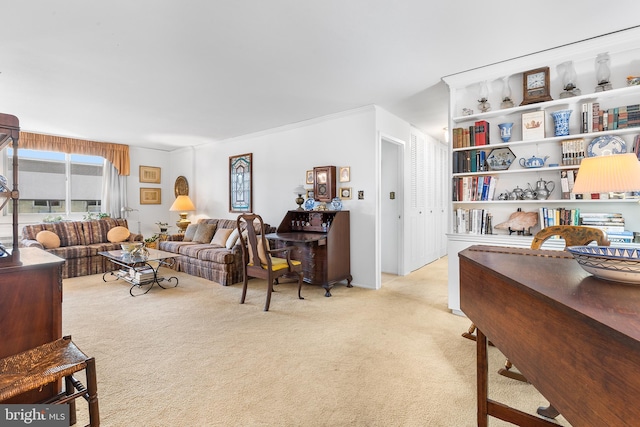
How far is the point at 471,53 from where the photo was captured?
8.79 ft

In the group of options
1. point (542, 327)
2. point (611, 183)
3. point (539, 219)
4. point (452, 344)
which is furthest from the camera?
point (539, 219)

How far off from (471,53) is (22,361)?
11.7 feet

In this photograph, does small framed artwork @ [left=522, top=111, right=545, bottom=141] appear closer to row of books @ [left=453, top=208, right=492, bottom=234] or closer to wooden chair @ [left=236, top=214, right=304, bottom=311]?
row of books @ [left=453, top=208, right=492, bottom=234]

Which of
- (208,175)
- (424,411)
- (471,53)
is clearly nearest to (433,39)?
(471,53)

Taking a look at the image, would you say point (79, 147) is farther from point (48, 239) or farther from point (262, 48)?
point (262, 48)

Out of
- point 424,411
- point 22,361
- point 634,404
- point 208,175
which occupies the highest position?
point 208,175

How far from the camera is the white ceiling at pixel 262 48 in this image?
207 centimetres

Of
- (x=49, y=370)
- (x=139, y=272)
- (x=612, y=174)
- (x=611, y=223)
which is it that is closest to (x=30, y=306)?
(x=49, y=370)

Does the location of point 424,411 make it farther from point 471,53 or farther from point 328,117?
point 328,117

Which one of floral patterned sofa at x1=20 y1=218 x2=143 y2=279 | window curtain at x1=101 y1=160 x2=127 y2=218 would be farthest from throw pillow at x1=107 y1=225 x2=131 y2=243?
window curtain at x1=101 y1=160 x2=127 y2=218

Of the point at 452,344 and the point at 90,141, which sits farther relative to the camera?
the point at 90,141

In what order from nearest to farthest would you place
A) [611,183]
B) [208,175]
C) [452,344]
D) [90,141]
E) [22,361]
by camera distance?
[22,361] < [611,183] < [452,344] < [90,141] < [208,175]

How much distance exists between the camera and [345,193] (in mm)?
4324

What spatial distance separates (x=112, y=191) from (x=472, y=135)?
6569 millimetres
